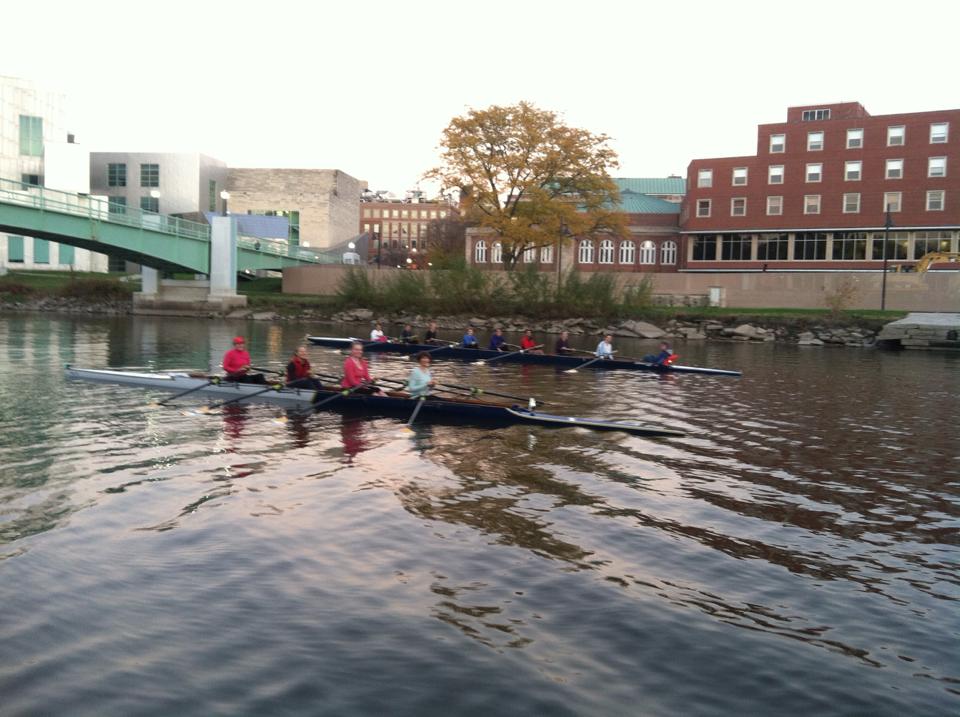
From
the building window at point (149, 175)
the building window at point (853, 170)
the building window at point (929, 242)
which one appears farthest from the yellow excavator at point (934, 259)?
the building window at point (149, 175)

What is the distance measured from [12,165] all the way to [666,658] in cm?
9273

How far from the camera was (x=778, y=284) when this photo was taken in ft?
219

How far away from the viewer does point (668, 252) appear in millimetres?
94000

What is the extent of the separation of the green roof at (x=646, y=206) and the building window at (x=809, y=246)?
18.3 m

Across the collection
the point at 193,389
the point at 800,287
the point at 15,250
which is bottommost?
the point at 193,389

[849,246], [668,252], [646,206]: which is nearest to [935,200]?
[849,246]

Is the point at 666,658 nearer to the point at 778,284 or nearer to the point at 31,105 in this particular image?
the point at 778,284

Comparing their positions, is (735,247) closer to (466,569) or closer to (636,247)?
(636,247)

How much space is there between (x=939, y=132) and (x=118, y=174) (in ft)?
270

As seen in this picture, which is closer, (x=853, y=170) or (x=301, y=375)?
(x=301, y=375)

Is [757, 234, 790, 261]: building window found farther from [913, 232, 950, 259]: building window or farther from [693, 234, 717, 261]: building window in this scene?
[913, 232, 950, 259]: building window

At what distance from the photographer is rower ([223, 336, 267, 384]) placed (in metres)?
23.2

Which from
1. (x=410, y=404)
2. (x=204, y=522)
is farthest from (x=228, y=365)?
(x=204, y=522)

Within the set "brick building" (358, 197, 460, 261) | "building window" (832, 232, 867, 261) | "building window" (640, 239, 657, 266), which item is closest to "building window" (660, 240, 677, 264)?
"building window" (640, 239, 657, 266)
